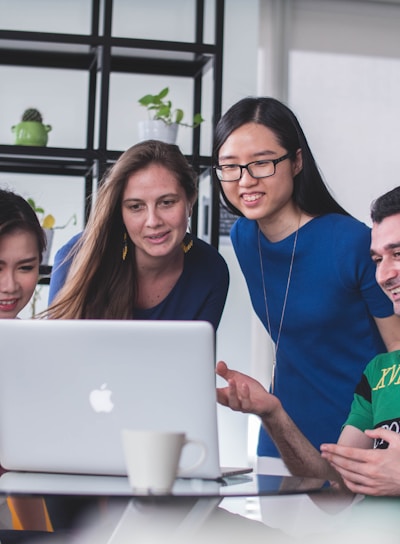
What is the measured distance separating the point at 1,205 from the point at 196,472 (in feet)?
4.00

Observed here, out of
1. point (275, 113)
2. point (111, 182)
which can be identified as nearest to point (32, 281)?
point (111, 182)

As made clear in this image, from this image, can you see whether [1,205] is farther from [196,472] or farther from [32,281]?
[196,472]

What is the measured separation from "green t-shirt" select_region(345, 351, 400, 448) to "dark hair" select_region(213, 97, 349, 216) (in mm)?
659

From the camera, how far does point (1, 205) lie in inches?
91.4

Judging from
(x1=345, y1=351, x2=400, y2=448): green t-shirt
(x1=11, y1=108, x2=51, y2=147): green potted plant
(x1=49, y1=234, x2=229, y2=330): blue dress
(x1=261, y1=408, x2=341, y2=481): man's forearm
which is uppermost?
(x1=11, y1=108, x2=51, y2=147): green potted plant

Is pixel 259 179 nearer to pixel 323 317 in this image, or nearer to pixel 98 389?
pixel 323 317

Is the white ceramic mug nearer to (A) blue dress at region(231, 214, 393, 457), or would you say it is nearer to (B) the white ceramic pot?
(A) blue dress at region(231, 214, 393, 457)

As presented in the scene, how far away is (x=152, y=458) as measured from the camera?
1162 mm

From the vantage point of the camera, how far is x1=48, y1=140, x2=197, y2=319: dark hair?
7.68ft

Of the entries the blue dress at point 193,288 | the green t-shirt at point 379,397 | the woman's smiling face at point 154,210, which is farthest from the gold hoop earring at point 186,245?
the green t-shirt at point 379,397

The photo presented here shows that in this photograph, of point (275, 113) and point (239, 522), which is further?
point (275, 113)

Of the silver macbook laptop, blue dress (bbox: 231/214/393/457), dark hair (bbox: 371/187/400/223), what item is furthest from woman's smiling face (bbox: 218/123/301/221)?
the silver macbook laptop

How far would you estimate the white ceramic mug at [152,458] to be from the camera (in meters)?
1.15

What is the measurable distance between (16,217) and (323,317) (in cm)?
89
